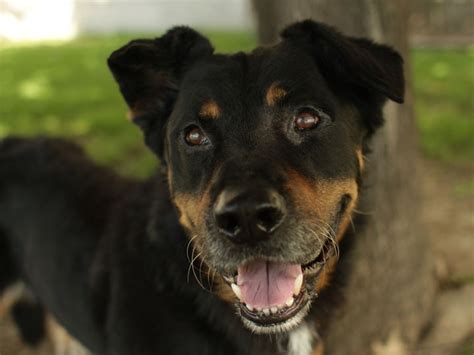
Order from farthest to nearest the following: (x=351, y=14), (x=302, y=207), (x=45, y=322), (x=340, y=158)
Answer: (x=45, y=322) → (x=351, y=14) → (x=340, y=158) → (x=302, y=207)

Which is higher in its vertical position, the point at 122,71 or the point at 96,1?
the point at 122,71

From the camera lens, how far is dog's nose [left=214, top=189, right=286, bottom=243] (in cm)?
242

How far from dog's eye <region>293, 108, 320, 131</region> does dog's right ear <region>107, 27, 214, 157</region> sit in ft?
2.27

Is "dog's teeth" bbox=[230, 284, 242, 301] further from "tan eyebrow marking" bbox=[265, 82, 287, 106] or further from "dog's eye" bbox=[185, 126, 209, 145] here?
"tan eyebrow marking" bbox=[265, 82, 287, 106]

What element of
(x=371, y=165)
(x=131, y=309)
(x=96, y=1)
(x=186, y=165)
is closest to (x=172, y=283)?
(x=131, y=309)

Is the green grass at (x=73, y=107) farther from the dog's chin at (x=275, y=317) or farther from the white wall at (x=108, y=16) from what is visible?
the white wall at (x=108, y=16)

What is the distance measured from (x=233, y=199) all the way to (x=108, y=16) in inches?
959

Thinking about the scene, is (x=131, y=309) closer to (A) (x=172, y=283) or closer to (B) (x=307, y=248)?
(A) (x=172, y=283)

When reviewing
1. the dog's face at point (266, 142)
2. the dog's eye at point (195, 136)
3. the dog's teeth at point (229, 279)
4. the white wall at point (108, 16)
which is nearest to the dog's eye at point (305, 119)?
the dog's face at point (266, 142)

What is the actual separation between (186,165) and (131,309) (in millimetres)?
878

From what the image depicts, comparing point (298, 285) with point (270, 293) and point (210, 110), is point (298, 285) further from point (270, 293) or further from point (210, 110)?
point (210, 110)

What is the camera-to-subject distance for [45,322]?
494cm

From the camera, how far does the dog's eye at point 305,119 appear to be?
2977mm

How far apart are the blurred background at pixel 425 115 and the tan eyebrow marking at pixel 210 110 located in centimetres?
207
